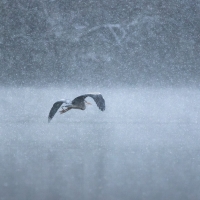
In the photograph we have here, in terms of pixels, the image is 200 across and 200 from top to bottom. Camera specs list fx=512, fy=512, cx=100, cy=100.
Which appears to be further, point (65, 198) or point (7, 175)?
point (7, 175)

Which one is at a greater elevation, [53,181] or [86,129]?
[86,129]

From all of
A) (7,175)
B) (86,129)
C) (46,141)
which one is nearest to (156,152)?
(46,141)

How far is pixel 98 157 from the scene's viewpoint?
17.6 m

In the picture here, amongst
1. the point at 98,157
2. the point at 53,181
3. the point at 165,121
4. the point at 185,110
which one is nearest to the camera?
the point at 53,181

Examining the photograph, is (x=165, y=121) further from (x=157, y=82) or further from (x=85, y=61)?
(x=85, y=61)

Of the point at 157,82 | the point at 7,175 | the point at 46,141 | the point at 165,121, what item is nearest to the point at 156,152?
the point at 46,141

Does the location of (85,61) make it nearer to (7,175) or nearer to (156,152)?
(156,152)

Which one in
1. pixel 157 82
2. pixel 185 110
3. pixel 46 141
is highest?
pixel 157 82

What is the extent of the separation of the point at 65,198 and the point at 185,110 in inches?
831

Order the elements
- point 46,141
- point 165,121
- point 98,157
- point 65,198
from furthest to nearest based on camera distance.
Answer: point 165,121, point 46,141, point 98,157, point 65,198

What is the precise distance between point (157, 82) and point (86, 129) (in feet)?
50.7

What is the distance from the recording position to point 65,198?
12695 millimetres

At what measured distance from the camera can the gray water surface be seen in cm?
1333

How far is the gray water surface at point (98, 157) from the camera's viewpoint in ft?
43.7
